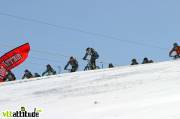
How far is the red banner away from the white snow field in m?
11.3

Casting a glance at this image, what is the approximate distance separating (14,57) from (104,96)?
18747mm

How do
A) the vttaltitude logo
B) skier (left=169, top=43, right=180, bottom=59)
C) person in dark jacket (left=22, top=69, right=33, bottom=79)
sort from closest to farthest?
the vttaltitude logo → skier (left=169, top=43, right=180, bottom=59) → person in dark jacket (left=22, top=69, right=33, bottom=79)

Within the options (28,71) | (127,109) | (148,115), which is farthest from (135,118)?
(28,71)

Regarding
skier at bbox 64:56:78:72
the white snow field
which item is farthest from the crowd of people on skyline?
the white snow field

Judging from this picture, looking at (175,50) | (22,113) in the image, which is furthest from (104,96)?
(175,50)

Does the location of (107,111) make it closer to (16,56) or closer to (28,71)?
(28,71)

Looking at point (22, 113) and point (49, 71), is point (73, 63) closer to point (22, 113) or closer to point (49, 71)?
point (49, 71)

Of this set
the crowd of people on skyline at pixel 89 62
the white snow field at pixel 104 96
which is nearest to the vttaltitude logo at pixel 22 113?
the white snow field at pixel 104 96

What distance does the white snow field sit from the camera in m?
9.95

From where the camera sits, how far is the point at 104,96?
491 inches

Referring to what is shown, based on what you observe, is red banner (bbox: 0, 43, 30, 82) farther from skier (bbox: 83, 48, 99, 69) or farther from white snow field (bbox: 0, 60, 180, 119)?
white snow field (bbox: 0, 60, 180, 119)

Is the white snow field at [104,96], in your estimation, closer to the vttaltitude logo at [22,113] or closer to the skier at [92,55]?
the vttaltitude logo at [22,113]

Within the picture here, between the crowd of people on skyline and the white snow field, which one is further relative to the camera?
the crowd of people on skyline

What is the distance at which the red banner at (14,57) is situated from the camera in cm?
2958
